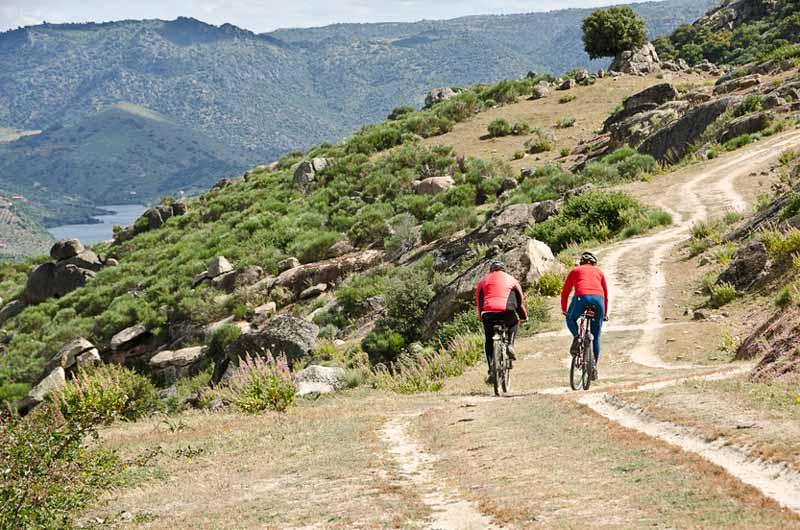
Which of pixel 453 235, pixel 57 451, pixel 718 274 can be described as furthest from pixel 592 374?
pixel 453 235

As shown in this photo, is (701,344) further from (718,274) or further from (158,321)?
(158,321)

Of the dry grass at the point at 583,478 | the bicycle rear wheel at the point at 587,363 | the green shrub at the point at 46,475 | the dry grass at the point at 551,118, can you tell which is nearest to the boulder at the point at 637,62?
the dry grass at the point at 551,118

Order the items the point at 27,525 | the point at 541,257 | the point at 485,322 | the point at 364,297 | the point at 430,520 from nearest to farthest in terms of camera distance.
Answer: the point at 430,520, the point at 27,525, the point at 485,322, the point at 541,257, the point at 364,297

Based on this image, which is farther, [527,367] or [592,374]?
Result: [527,367]

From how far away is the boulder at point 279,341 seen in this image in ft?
85.0

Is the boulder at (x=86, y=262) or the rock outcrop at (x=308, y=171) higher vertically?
the rock outcrop at (x=308, y=171)

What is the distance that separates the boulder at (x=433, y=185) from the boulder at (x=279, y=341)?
18.5m

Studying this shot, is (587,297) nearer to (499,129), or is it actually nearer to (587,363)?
(587,363)

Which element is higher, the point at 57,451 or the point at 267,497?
the point at 57,451

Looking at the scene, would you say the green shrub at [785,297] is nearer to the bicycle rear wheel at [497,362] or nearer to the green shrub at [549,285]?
the bicycle rear wheel at [497,362]

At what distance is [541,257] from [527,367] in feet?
23.8

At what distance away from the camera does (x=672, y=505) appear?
621cm

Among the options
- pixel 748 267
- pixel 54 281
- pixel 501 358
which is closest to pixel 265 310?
pixel 748 267

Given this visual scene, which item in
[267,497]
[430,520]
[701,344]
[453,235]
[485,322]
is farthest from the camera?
[453,235]
